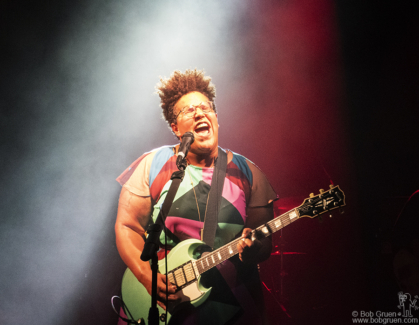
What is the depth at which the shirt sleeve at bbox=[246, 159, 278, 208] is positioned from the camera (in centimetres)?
233

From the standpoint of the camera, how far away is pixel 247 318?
2107 millimetres

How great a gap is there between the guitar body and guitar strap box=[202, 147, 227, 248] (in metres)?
0.11

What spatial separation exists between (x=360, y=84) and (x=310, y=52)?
60 centimetres

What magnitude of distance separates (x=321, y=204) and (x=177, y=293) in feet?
4.26

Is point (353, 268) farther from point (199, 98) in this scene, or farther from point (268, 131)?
point (199, 98)

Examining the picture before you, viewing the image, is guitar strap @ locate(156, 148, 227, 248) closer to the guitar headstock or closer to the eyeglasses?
the eyeglasses

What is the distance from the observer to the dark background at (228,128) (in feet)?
7.34

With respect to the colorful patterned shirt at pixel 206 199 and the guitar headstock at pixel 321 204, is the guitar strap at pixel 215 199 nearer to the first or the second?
the colorful patterned shirt at pixel 206 199

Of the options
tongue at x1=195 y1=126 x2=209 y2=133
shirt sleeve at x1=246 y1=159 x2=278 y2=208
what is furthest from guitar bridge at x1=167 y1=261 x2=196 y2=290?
tongue at x1=195 y1=126 x2=209 y2=133

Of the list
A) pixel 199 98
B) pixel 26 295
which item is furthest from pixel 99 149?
pixel 26 295

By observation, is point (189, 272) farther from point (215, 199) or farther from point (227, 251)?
point (215, 199)

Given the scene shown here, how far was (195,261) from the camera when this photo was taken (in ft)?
6.75

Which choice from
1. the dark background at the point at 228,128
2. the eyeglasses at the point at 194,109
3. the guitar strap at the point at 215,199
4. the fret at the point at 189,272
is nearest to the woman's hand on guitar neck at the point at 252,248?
the dark background at the point at 228,128

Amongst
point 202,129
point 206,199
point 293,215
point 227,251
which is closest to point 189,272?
point 227,251
